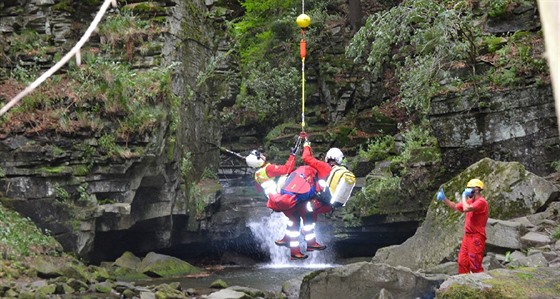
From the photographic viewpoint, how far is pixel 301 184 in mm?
9664

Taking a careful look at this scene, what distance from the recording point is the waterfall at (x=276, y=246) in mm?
20094

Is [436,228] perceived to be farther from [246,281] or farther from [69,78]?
[69,78]

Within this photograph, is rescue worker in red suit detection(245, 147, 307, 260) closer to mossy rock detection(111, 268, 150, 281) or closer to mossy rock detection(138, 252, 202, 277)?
mossy rock detection(111, 268, 150, 281)

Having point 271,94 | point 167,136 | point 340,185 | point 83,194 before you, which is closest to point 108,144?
point 83,194

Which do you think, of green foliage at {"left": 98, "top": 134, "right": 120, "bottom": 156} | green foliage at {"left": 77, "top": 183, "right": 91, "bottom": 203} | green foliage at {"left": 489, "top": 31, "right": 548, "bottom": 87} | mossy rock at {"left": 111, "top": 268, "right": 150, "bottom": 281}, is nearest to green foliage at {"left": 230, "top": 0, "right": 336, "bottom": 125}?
green foliage at {"left": 98, "top": 134, "right": 120, "bottom": 156}

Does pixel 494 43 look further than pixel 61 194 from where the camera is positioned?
Yes

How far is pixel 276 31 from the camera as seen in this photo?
25.5 m

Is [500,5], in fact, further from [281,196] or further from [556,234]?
[281,196]

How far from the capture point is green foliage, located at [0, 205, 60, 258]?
1399 cm

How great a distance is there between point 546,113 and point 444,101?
2.32m

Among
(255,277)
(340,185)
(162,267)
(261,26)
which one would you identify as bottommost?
(255,277)

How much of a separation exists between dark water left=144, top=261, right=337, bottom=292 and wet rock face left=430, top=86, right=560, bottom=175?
524 cm

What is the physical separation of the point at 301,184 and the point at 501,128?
727 cm

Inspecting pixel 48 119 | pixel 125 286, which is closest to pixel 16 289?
pixel 125 286
